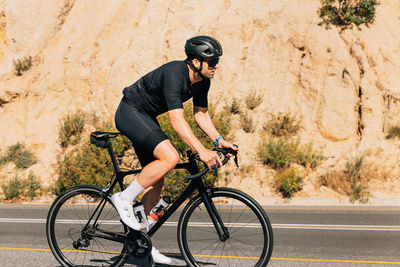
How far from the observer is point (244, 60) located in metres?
17.7

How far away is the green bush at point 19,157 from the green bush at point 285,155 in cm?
805

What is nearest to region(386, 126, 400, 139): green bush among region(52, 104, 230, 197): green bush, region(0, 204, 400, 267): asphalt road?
region(0, 204, 400, 267): asphalt road

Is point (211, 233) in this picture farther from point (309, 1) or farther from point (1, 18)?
point (1, 18)

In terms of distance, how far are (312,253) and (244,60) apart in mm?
12356

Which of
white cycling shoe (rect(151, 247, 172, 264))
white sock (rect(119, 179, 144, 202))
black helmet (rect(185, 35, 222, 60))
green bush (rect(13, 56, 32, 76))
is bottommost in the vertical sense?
green bush (rect(13, 56, 32, 76))

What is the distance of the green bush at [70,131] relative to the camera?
17.3m

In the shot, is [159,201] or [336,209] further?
[336,209]

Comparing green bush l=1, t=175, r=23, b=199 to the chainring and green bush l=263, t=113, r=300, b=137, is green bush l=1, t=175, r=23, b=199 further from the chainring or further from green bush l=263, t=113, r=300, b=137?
the chainring

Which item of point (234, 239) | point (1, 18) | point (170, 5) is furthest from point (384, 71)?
point (1, 18)

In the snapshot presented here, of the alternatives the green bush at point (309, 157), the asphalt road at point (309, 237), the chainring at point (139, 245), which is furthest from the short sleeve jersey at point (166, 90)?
the green bush at point (309, 157)

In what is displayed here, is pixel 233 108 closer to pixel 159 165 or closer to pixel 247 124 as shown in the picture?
pixel 247 124

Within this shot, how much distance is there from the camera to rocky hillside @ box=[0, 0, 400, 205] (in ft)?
48.5

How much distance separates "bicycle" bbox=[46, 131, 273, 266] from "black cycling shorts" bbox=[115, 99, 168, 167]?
0.21m

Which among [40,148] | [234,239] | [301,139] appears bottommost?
[40,148]
